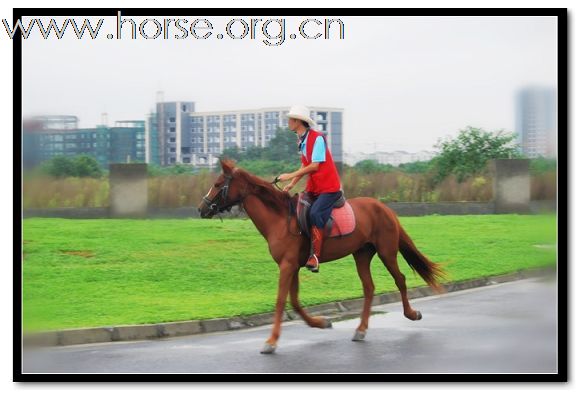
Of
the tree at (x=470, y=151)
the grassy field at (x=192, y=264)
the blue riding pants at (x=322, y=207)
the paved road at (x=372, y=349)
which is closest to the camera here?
the paved road at (x=372, y=349)

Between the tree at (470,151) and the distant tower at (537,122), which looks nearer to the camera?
the distant tower at (537,122)

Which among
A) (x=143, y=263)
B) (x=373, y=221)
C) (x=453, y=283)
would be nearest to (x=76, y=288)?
(x=143, y=263)

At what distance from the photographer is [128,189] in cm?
1496

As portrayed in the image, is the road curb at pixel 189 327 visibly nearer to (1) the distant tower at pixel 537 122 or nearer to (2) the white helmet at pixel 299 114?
(1) the distant tower at pixel 537 122

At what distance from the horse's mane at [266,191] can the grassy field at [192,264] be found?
1.87m

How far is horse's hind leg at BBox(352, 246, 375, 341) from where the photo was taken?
12.0 m

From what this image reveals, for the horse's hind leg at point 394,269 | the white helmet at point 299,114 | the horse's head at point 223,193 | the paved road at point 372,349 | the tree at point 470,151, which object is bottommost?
the paved road at point 372,349

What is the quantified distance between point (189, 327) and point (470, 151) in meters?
5.56

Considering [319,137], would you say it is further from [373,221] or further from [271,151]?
[271,151]

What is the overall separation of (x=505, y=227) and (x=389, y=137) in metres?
2.49

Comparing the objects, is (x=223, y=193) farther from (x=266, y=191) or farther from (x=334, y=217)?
(x=334, y=217)

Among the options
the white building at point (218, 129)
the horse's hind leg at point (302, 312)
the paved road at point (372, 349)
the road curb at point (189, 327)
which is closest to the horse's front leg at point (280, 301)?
the paved road at point (372, 349)

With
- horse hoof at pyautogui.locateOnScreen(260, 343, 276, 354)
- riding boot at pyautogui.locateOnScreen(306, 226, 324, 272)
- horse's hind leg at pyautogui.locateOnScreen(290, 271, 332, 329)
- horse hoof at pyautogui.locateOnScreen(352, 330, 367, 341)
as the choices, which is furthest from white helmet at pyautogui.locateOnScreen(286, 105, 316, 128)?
horse hoof at pyautogui.locateOnScreen(352, 330, 367, 341)

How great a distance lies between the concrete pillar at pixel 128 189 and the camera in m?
14.9
